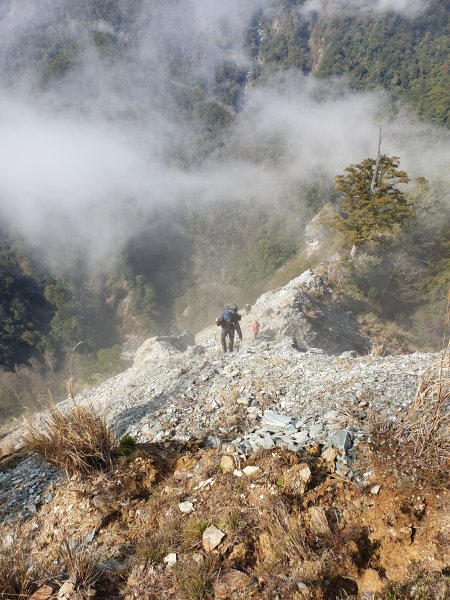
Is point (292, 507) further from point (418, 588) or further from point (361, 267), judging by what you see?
point (361, 267)

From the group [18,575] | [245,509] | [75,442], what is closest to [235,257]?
[75,442]

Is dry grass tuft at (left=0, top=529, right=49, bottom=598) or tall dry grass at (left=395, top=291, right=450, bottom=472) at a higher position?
dry grass tuft at (left=0, top=529, right=49, bottom=598)

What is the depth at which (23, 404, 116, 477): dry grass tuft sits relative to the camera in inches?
159

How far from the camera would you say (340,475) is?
12.2 feet

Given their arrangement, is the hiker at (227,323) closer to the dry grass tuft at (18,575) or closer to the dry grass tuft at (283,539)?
the dry grass tuft at (283,539)

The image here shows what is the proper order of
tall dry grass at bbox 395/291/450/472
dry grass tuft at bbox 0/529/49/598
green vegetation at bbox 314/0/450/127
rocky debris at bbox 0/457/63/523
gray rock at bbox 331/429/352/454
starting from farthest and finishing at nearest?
green vegetation at bbox 314/0/450/127 < rocky debris at bbox 0/457/63/523 < gray rock at bbox 331/429/352/454 < tall dry grass at bbox 395/291/450/472 < dry grass tuft at bbox 0/529/49/598

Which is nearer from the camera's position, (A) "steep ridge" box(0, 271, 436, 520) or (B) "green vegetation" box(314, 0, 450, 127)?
(A) "steep ridge" box(0, 271, 436, 520)

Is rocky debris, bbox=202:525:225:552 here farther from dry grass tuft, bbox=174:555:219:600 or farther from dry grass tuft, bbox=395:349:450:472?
dry grass tuft, bbox=395:349:450:472

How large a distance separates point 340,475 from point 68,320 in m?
91.0

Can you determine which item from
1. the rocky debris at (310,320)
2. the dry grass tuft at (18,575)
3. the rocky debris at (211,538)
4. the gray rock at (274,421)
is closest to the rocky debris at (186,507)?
the rocky debris at (211,538)

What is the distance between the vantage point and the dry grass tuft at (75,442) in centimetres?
404

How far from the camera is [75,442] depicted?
4031 millimetres

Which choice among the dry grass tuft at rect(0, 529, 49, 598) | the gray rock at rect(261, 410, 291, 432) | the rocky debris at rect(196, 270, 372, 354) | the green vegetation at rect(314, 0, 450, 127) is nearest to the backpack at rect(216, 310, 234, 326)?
the rocky debris at rect(196, 270, 372, 354)

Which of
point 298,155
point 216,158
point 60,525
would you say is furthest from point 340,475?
point 216,158
